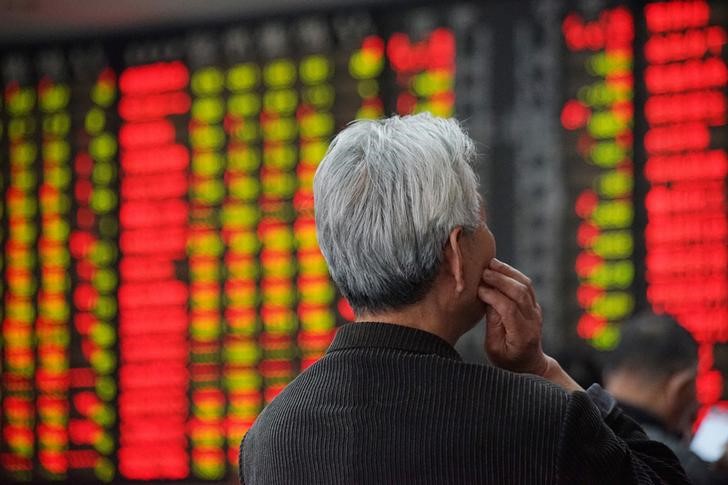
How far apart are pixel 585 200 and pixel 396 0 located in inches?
35.7

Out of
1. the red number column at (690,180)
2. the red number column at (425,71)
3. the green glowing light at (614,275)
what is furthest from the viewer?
the red number column at (425,71)

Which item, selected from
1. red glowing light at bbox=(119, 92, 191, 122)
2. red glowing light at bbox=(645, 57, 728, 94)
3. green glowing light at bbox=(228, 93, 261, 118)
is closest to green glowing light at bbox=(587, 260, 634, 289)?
red glowing light at bbox=(645, 57, 728, 94)

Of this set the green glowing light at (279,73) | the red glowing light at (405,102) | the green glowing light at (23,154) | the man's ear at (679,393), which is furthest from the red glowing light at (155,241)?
the man's ear at (679,393)

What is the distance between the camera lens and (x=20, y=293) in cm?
394

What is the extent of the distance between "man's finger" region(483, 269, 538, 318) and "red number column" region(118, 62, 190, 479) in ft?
8.85

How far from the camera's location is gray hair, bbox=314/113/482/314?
1.07 m

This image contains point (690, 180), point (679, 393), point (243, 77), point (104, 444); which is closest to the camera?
point (679, 393)

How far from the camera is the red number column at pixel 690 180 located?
3070 mm

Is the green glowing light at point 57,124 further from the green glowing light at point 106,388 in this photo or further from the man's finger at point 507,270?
the man's finger at point 507,270

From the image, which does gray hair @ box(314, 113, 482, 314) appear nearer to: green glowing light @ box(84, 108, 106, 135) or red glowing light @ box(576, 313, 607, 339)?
red glowing light @ box(576, 313, 607, 339)

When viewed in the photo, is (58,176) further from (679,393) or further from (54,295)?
(679,393)

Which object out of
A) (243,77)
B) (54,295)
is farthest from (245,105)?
(54,295)

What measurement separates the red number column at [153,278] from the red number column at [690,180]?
1.56m

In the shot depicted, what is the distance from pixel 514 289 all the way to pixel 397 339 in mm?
139
